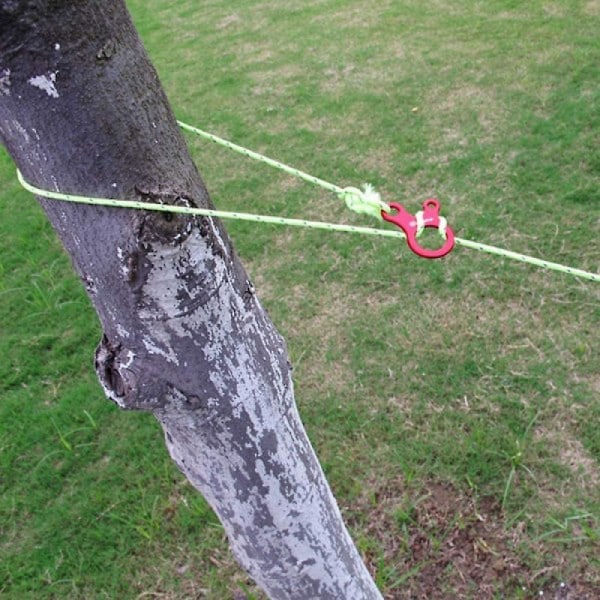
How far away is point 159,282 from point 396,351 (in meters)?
1.99

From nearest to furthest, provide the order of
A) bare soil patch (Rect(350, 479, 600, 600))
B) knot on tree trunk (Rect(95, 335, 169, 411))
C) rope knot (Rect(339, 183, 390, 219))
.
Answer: knot on tree trunk (Rect(95, 335, 169, 411)) → rope knot (Rect(339, 183, 390, 219)) → bare soil patch (Rect(350, 479, 600, 600))

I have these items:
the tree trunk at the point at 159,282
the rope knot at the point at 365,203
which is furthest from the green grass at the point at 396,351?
the rope knot at the point at 365,203

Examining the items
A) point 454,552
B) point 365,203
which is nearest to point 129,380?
point 365,203

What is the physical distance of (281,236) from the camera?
12.0 ft

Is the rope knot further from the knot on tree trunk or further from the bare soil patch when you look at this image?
the bare soil patch

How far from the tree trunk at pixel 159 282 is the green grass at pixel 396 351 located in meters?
1.07

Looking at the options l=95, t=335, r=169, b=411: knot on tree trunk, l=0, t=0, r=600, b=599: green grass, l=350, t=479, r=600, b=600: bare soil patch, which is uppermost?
l=95, t=335, r=169, b=411: knot on tree trunk

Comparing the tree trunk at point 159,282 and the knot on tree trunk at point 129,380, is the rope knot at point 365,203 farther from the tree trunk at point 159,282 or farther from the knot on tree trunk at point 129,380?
the knot on tree trunk at point 129,380

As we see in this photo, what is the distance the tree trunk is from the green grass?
107 cm

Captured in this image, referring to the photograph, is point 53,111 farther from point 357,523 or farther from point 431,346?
point 431,346

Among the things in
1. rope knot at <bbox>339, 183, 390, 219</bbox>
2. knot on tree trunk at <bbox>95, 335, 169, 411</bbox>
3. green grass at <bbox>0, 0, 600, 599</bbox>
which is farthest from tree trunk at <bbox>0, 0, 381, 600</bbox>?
green grass at <bbox>0, 0, 600, 599</bbox>

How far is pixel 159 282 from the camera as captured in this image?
3.17 ft

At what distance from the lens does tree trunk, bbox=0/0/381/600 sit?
0.83 metres

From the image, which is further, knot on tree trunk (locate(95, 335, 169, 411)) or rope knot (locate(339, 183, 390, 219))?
rope knot (locate(339, 183, 390, 219))
